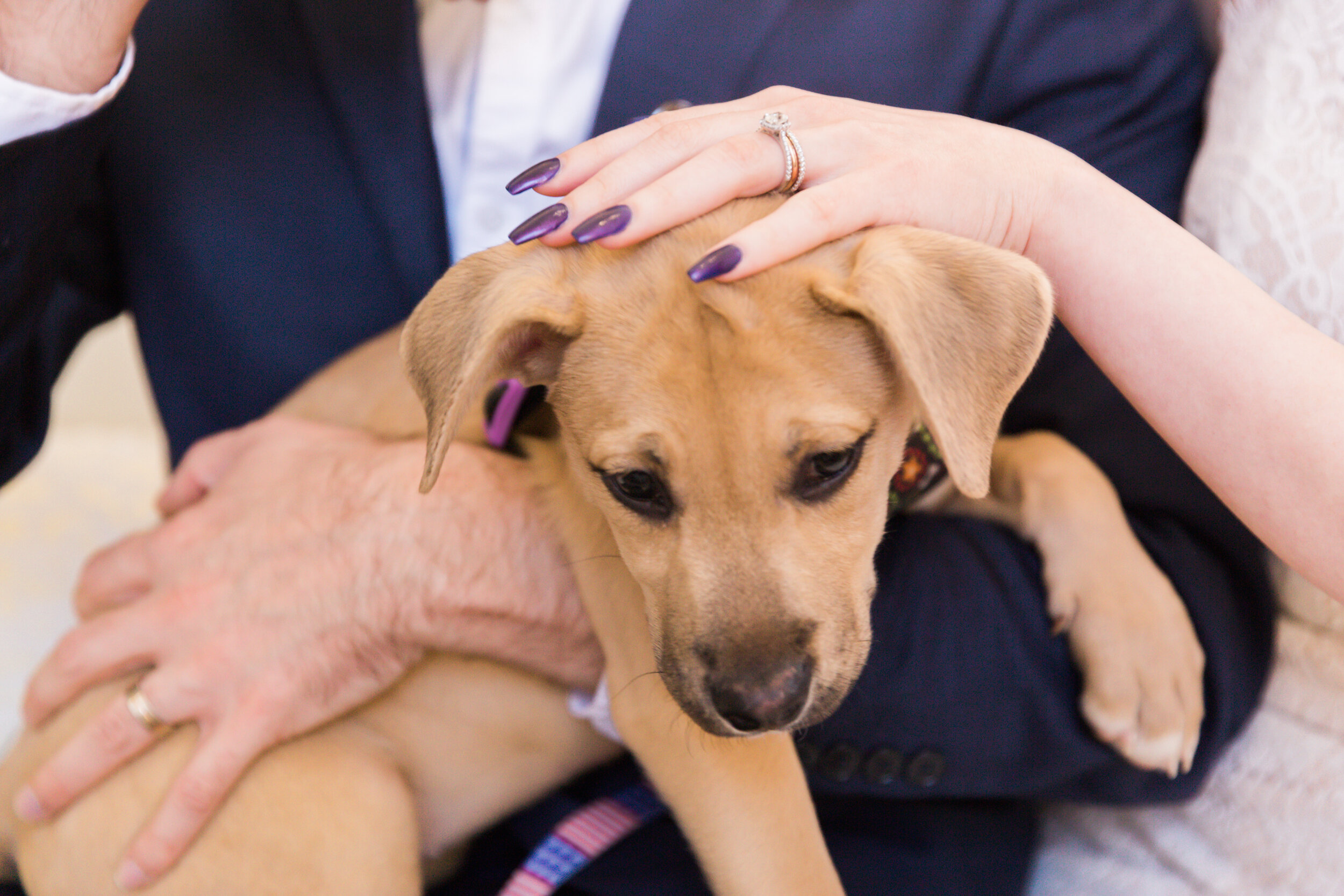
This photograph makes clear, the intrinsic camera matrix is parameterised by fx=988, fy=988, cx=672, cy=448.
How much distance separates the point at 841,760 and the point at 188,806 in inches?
44.8

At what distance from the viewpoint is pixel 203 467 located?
2191 millimetres

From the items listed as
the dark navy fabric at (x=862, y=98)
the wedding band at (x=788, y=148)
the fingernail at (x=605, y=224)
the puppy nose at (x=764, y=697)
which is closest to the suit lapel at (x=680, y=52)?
the dark navy fabric at (x=862, y=98)

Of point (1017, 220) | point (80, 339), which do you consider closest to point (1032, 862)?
point (1017, 220)

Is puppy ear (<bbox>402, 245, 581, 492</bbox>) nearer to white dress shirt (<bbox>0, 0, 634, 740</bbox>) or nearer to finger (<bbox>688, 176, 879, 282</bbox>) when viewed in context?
finger (<bbox>688, 176, 879, 282</bbox>)

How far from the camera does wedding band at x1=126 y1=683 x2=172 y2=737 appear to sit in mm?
1774

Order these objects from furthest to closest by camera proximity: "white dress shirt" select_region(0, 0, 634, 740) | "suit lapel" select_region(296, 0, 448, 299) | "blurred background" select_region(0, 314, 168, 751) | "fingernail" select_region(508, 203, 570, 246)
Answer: "blurred background" select_region(0, 314, 168, 751)
"suit lapel" select_region(296, 0, 448, 299)
"white dress shirt" select_region(0, 0, 634, 740)
"fingernail" select_region(508, 203, 570, 246)

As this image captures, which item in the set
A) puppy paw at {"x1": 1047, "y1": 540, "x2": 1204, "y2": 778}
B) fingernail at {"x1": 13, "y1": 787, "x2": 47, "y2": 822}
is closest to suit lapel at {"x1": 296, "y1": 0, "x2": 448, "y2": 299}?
fingernail at {"x1": 13, "y1": 787, "x2": 47, "y2": 822}

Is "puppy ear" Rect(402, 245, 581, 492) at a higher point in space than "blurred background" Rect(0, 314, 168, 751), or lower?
higher

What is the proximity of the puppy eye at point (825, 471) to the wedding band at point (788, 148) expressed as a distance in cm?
41

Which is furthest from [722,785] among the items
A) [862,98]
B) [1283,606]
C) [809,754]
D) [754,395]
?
[862,98]

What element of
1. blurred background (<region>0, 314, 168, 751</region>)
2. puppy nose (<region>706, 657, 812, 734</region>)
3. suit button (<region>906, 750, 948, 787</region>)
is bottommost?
blurred background (<region>0, 314, 168, 751</region>)

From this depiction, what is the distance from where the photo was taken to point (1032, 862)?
1954 millimetres

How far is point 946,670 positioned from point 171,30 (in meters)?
2.19

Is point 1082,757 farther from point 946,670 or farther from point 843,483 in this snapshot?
point 843,483
